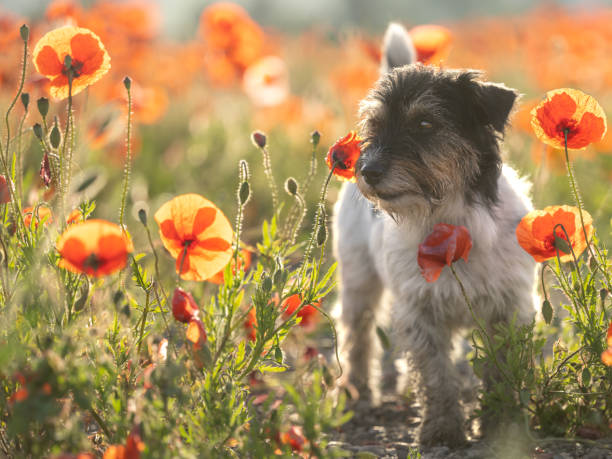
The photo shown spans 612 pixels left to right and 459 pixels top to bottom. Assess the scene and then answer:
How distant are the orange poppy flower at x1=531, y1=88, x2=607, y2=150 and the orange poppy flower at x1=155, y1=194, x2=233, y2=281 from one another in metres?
1.18

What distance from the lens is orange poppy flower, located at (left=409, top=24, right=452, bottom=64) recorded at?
3.99 m

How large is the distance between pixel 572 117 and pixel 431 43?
1745mm

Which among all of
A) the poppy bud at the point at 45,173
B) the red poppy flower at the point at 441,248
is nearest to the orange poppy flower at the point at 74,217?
the poppy bud at the point at 45,173

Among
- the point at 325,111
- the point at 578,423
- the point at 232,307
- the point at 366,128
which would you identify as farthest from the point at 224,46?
the point at 578,423

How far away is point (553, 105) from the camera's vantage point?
7.82ft

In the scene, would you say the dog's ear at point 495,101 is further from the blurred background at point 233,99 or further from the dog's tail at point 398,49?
the dog's tail at point 398,49

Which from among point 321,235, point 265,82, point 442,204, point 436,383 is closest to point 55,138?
point 321,235

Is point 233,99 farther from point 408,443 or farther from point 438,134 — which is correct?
point 408,443

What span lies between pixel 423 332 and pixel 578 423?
833mm

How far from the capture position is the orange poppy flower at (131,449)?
1.76m

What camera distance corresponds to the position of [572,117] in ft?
Result: 7.85

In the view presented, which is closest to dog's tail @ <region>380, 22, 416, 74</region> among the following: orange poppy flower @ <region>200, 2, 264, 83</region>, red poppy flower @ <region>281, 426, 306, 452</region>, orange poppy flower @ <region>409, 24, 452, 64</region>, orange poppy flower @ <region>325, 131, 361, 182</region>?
orange poppy flower @ <region>409, 24, 452, 64</region>

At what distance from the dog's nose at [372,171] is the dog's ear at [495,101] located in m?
0.56

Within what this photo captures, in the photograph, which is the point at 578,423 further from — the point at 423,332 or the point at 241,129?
the point at 241,129
